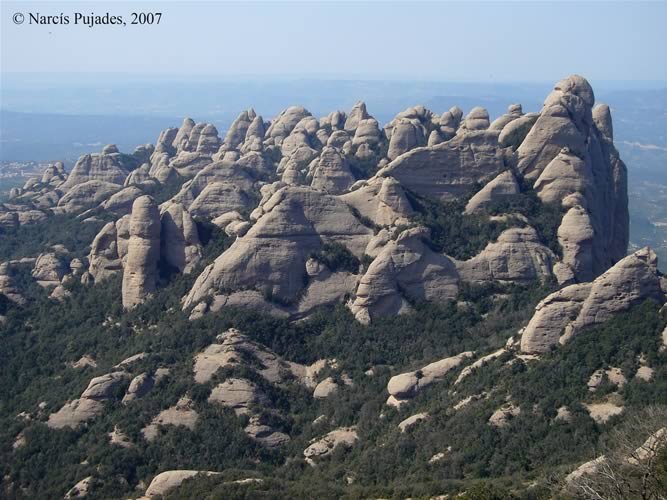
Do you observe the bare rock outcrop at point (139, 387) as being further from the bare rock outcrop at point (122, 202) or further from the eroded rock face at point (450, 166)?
the bare rock outcrop at point (122, 202)

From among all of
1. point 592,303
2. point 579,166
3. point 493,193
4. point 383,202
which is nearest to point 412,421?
point 592,303

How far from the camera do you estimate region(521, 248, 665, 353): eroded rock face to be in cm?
5075

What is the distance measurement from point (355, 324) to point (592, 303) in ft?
55.2

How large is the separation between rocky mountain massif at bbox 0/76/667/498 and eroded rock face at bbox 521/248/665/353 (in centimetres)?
11

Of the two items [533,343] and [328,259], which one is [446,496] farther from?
[328,259]

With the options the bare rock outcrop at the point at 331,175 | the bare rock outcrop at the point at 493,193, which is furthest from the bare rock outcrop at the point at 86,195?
the bare rock outcrop at the point at 493,193

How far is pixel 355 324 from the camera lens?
204ft

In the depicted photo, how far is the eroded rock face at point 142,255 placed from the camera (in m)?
67.4

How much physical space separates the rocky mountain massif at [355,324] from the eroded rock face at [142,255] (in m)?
0.16

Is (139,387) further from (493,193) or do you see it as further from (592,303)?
(493,193)

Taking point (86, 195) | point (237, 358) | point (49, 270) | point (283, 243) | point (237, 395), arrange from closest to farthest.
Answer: point (237, 395) < point (237, 358) < point (283, 243) < point (49, 270) < point (86, 195)

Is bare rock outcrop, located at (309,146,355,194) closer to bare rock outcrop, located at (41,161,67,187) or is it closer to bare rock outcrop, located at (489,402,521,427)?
bare rock outcrop, located at (489,402,521,427)

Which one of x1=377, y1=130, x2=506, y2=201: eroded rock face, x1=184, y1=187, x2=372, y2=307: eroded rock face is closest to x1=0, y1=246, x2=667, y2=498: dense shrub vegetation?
x1=184, y1=187, x2=372, y2=307: eroded rock face

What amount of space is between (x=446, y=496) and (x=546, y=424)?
847 cm
